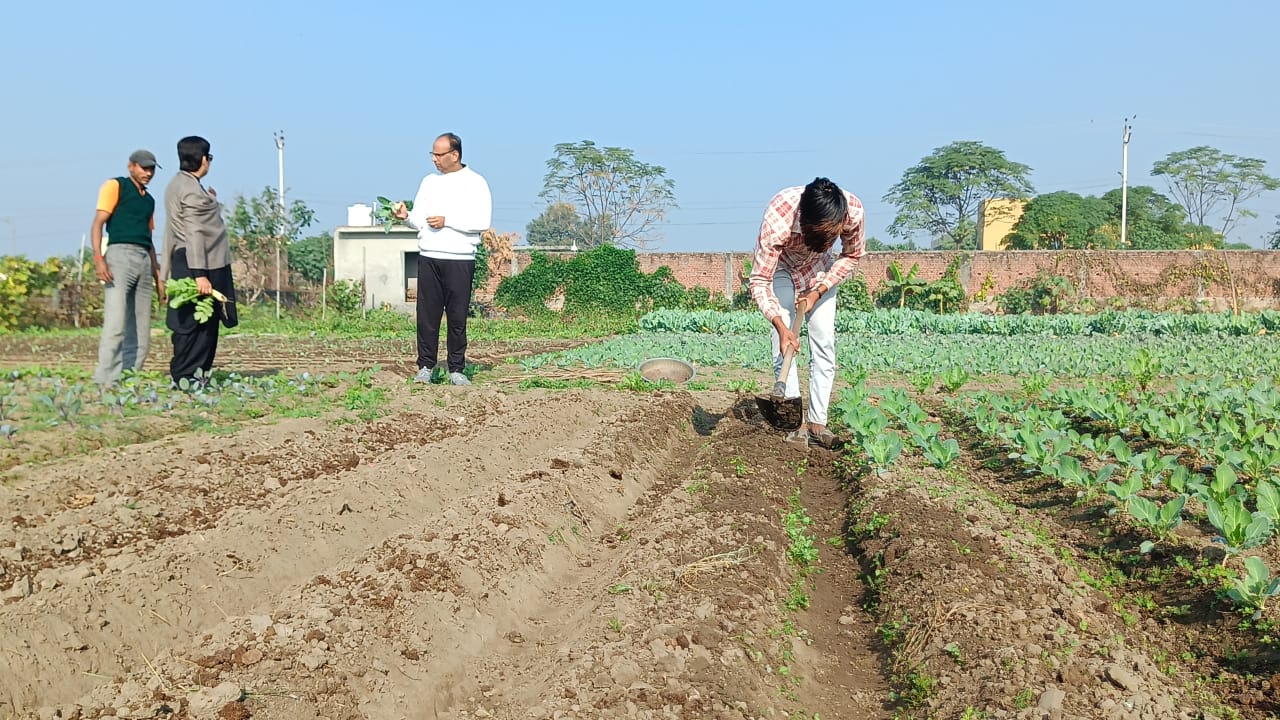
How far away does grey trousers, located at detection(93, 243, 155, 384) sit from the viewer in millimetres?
7461

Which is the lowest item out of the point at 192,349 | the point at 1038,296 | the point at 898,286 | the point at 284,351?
the point at 284,351

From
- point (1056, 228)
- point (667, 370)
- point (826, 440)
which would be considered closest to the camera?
point (826, 440)

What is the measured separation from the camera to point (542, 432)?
23.0ft

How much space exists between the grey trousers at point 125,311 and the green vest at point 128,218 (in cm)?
6

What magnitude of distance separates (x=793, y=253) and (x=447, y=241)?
3.35 meters

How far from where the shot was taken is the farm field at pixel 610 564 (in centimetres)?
295

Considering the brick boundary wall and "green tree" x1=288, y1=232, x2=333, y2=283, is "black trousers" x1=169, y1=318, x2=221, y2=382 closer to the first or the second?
the brick boundary wall

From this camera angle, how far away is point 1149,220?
41.4 m

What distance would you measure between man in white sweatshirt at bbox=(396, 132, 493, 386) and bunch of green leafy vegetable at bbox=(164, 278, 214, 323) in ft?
5.22

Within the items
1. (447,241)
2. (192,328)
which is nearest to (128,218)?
(192,328)

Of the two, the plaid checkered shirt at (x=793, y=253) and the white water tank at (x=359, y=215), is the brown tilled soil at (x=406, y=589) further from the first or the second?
the white water tank at (x=359, y=215)

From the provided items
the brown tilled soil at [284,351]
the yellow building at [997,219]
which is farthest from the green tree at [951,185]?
the brown tilled soil at [284,351]

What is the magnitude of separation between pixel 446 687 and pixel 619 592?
2.79 ft

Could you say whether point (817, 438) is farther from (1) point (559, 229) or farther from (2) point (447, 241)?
(1) point (559, 229)
